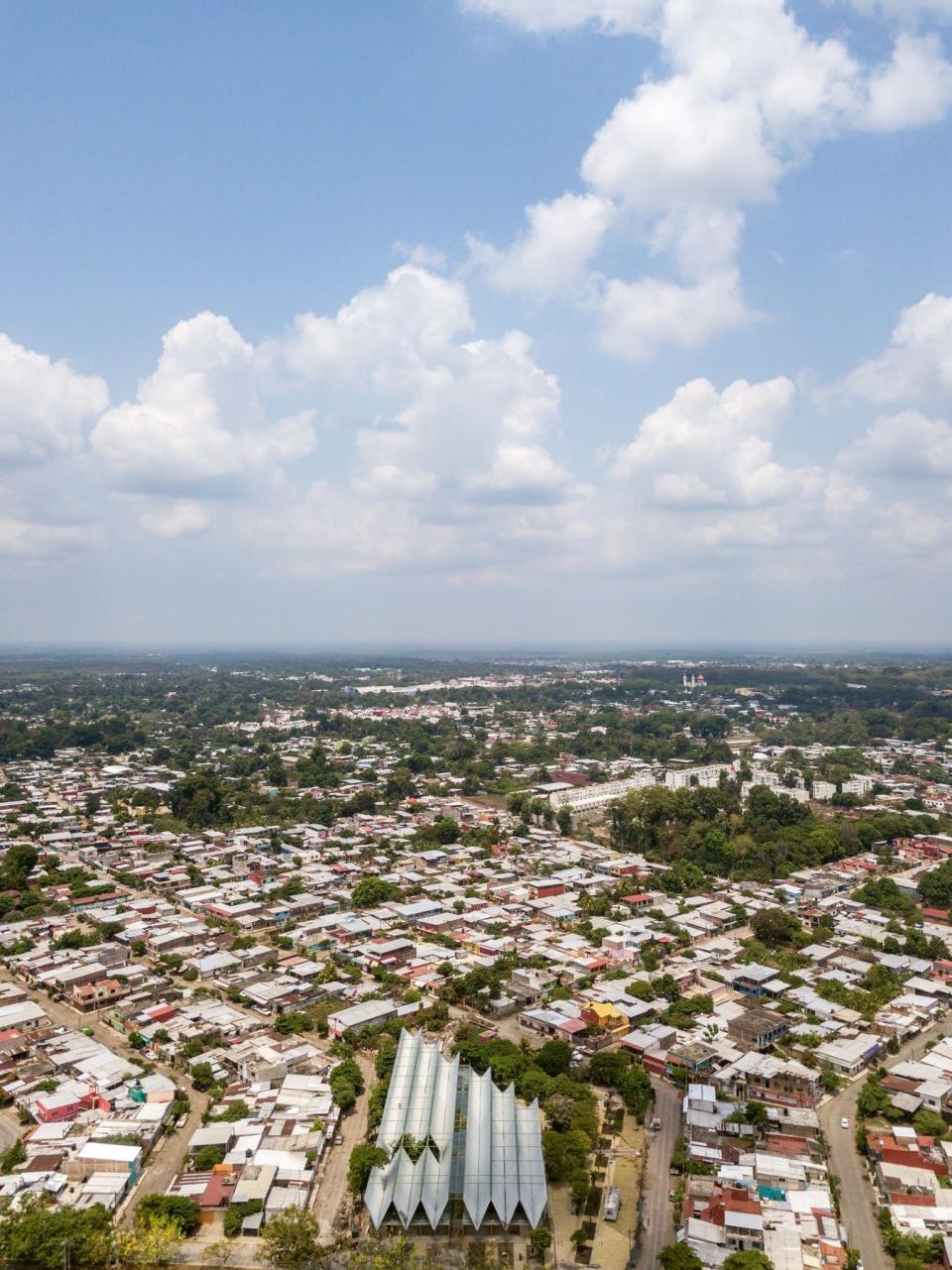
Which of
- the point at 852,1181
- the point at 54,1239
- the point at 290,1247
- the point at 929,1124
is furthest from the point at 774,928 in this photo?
the point at 54,1239

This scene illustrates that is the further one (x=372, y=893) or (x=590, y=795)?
(x=590, y=795)

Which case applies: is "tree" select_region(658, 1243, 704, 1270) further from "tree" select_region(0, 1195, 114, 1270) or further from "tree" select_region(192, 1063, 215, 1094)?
"tree" select_region(192, 1063, 215, 1094)

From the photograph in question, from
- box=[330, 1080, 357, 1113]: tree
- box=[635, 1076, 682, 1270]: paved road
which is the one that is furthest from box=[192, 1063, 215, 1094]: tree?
box=[635, 1076, 682, 1270]: paved road

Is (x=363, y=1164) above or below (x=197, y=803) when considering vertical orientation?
below

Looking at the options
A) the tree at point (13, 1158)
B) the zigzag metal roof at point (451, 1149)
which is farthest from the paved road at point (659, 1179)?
the tree at point (13, 1158)

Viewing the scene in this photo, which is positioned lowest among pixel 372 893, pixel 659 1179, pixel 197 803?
pixel 659 1179

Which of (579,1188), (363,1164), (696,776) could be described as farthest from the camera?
(696,776)

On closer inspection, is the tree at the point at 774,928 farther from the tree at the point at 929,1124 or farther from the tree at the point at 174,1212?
the tree at the point at 174,1212

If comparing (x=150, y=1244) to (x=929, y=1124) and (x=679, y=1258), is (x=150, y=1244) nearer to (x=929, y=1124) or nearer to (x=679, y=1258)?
(x=679, y=1258)
